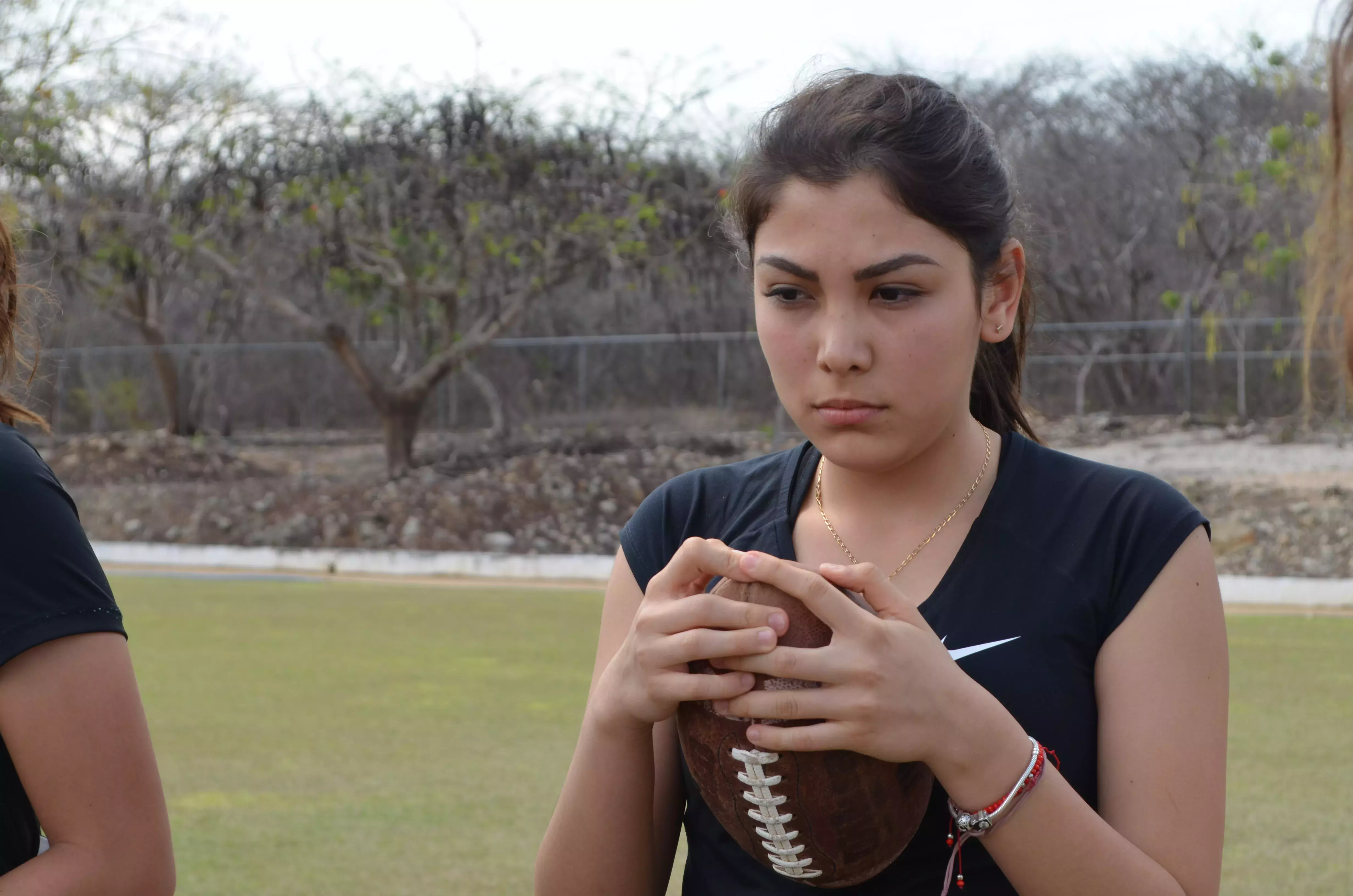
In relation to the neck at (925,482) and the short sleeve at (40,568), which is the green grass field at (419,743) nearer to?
the neck at (925,482)

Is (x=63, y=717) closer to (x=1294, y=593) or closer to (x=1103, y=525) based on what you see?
(x=1103, y=525)

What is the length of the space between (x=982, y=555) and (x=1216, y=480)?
16.0m

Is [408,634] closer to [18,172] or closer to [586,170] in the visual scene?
[586,170]

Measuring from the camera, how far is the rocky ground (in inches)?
606

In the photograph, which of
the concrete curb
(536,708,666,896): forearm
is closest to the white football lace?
(536,708,666,896): forearm

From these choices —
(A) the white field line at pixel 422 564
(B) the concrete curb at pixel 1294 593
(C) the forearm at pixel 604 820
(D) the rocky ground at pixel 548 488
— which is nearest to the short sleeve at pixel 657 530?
(C) the forearm at pixel 604 820

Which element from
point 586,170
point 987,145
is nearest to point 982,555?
point 987,145

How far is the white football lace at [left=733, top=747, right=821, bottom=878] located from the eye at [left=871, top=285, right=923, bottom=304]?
1.81 feet

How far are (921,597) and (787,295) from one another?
0.41 m

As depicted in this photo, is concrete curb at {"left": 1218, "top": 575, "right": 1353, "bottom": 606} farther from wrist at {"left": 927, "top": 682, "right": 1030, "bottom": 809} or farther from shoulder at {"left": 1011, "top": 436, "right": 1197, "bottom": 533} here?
wrist at {"left": 927, "top": 682, "right": 1030, "bottom": 809}

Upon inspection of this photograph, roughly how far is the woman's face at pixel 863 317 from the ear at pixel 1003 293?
0.29 ft

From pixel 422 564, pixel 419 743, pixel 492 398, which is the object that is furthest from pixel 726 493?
pixel 492 398

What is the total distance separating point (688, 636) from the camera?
158 cm

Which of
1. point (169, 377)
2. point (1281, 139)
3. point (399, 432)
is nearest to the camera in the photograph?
point (1281, 139)
